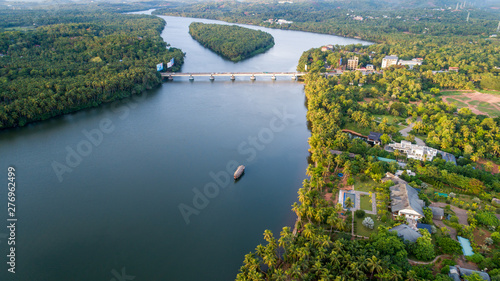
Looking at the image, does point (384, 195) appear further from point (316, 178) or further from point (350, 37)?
point (350, 37)

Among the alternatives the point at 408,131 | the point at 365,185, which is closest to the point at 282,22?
the point at 408,131

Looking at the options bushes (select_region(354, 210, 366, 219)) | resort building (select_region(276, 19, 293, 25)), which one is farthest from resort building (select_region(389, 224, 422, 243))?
resort building (select_region(276, 19, 293, 25))

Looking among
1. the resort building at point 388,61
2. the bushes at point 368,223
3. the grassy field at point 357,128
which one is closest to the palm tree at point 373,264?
the bushes at point 368,223

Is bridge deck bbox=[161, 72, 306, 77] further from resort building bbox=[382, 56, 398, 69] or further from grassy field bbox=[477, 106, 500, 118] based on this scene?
grassy field bbox=[477, 106, 500, 118]

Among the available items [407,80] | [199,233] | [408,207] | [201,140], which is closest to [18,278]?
[199,233]

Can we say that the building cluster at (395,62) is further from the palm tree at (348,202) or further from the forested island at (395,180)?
the palm tree at (348,202)
